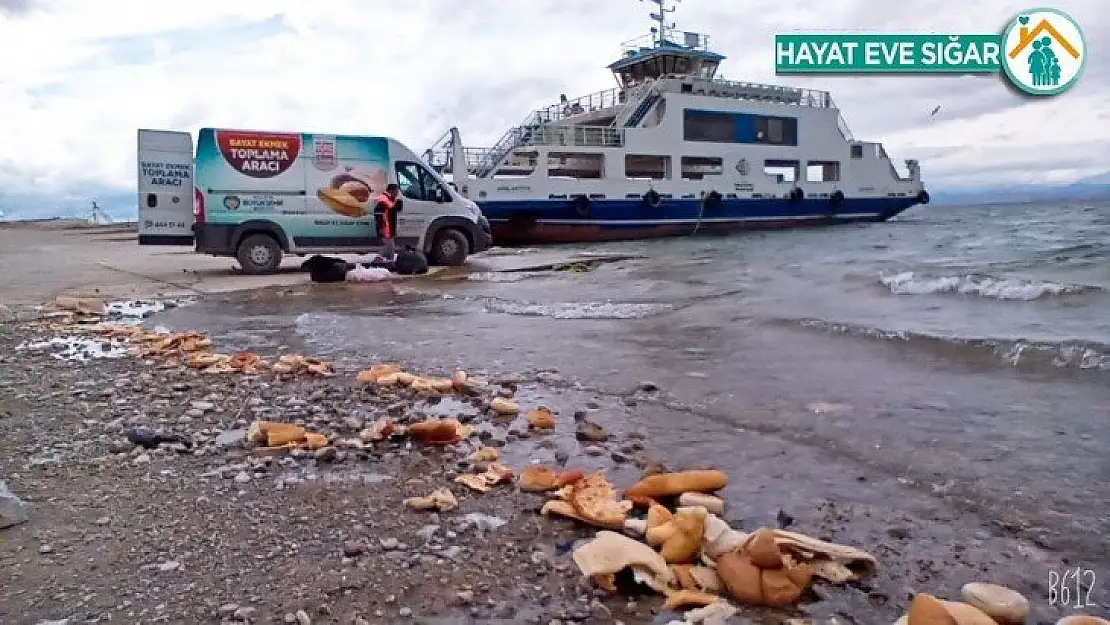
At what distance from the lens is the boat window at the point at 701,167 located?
29797 millimetres

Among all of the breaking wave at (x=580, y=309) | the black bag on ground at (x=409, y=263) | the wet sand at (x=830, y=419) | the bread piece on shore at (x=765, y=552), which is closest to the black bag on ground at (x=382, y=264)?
the black bag on ground at (x=409, y=263)

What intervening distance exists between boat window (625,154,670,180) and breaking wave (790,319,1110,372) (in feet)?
70.7

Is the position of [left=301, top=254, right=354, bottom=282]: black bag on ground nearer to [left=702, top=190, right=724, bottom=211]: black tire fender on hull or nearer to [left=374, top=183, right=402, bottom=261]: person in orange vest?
[left=374, top=183, right=402, bottom=261]: person in orange vest

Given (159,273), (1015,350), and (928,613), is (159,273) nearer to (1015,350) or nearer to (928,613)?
(1015,350)

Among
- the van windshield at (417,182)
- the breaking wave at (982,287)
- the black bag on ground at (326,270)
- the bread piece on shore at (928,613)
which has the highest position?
the van windshield at (417,182)

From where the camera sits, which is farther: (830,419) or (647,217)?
(647,217)

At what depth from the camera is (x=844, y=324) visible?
8078 mm

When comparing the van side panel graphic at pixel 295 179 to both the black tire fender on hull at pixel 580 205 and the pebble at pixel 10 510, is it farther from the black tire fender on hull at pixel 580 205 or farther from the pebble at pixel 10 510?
the black tire fender on hull at pixel 580 205

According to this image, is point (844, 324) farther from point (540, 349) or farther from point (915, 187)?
point (915, 187)

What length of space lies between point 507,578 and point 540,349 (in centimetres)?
449

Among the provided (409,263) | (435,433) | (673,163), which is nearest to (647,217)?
(673,163)

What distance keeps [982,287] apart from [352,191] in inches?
407

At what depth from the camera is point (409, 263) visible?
14.0m

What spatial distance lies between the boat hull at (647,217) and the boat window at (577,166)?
1917 millimetres
